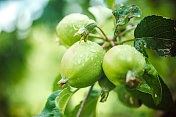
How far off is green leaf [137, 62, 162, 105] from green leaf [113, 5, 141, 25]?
272 millimetres

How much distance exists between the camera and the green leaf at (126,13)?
95 centimetres

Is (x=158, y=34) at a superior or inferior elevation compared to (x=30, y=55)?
superior

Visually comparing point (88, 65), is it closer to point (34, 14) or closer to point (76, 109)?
point (76, 109)

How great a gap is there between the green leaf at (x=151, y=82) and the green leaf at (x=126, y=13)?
10.7 inches

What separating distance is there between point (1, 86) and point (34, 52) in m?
1.52

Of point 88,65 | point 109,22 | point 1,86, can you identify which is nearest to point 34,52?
point 1,86

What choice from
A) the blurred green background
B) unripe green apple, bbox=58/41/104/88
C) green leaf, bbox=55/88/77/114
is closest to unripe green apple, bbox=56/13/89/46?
unripe green apple, bbox=58/41/104/88

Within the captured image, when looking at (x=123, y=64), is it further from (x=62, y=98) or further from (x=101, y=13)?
(x=101, y=13)

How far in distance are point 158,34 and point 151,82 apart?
26 centimetres

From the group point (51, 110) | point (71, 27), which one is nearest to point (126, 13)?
point (71, 27)

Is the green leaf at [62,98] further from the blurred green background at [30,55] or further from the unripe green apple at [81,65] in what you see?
the blurred green background at [30,55]

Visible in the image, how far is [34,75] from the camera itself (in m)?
5.04

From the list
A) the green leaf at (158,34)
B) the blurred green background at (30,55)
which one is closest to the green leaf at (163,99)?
the green leaf at (158,34)

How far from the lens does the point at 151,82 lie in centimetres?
90
